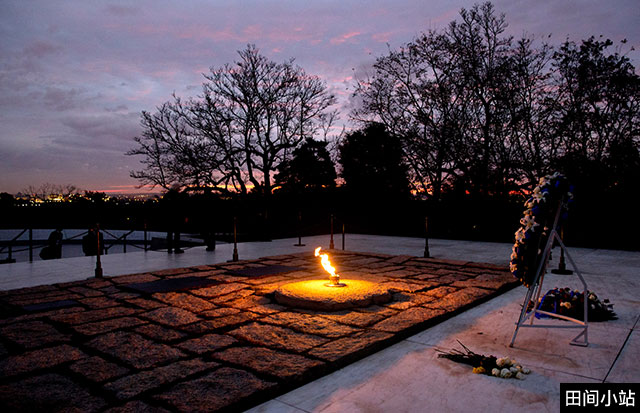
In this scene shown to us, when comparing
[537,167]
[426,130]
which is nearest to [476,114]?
[426,130]

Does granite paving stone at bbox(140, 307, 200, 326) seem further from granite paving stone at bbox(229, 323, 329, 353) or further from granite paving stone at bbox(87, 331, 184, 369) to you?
granite paving stone at bbox(229, 323, 329, 353)

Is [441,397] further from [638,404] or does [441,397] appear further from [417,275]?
[417,275]

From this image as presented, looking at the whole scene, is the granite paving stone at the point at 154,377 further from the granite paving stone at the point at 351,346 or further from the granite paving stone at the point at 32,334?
the granite paving stone at the point at 32,334

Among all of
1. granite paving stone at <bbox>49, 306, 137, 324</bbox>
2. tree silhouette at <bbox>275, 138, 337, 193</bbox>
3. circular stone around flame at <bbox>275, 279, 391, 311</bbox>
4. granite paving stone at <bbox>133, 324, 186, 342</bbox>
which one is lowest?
granite paving stone at <bbox>133, 324, 186, 342</bbox>

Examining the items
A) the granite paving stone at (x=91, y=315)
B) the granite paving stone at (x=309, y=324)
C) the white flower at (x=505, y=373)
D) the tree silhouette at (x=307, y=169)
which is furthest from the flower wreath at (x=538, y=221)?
the tree silhouette at (x=307, y=169)

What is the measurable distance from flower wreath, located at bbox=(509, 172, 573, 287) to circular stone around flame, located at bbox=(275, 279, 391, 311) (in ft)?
6.49

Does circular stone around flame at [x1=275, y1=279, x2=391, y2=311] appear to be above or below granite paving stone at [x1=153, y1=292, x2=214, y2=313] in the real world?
above

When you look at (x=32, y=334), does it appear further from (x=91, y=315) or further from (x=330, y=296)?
(x=330, y=296)

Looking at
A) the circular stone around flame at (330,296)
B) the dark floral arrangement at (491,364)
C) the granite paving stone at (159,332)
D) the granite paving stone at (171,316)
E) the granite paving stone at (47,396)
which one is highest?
the circular stone around flame at (330,296)

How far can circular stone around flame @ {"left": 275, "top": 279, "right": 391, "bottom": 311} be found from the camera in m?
5.09

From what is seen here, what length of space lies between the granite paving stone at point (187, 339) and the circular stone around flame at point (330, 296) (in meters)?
0.10

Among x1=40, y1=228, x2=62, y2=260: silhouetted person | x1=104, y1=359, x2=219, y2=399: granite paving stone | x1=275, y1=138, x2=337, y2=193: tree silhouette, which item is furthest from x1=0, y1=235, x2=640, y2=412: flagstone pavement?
x1=275, y1=138, x2=337, y2=193: tree silhouette

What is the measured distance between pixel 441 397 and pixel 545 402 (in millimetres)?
684

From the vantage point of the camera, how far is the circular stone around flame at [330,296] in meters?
5.09
